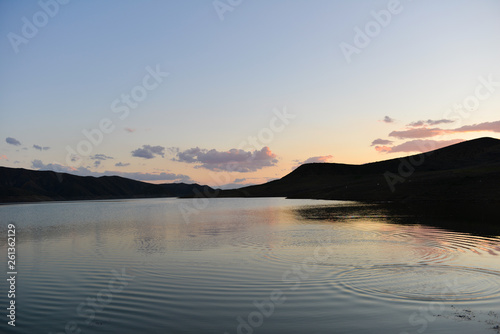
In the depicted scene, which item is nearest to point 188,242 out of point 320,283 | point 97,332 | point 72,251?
point 72,251

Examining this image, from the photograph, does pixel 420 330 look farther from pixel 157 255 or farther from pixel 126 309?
pixel 157 255

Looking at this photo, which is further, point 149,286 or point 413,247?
point 413,247

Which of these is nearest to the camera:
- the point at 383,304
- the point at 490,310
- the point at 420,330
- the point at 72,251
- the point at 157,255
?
the point at 420,330

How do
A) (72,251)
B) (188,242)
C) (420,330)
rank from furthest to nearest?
(188,242) < (72,251) < (420,330)

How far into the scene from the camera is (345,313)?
15016 millimetres

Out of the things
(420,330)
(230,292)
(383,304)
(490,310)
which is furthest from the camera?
(230,292)

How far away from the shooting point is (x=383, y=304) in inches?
631

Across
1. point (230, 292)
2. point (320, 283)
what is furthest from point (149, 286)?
point (320, 283)

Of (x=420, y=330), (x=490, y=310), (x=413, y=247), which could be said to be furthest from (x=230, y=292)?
(x=413, y=247)

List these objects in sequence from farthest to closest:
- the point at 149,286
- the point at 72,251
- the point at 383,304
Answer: the point at 72,251 → the point at 149,286 → the point at 383,304

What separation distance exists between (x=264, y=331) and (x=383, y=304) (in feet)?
19.0

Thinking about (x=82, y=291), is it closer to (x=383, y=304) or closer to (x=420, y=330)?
(x=383, y=304)

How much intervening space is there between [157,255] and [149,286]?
1061 centimetres

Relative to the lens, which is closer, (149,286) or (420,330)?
(420,330)
